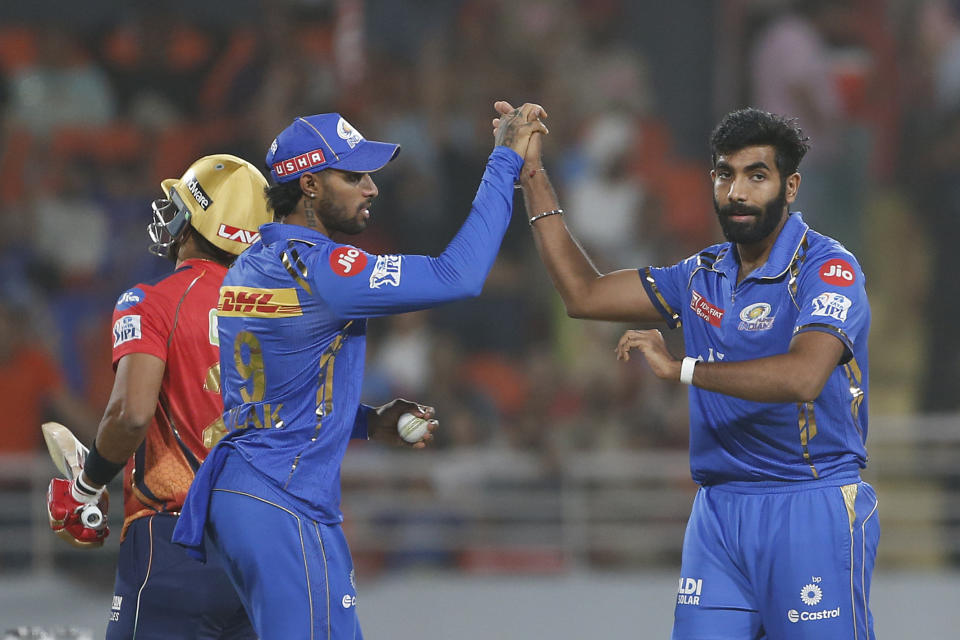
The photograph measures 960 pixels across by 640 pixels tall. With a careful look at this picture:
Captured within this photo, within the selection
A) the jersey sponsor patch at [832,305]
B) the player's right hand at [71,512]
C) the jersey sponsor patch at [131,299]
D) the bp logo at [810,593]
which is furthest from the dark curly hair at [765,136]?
the player's right hand at [71,512]

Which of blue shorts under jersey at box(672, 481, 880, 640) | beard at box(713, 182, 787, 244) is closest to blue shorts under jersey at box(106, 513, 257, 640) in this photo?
blue shorts under jersey at box(672, 481, 880, 640)

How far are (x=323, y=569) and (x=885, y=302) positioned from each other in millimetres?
8001

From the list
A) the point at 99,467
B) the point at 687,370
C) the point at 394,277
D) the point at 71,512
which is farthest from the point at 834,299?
the point at 71,512

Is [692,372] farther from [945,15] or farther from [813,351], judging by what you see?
[945,15]

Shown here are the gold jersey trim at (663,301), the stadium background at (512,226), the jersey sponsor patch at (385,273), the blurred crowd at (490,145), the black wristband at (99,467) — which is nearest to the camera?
the jersey sponsor patch at (385,273)

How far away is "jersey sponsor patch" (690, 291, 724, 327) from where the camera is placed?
4.46 m

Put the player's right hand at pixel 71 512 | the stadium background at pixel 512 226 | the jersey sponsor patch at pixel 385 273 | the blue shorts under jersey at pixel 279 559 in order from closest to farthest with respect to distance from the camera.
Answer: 1. the blue shorts under jersey at pixel 279 559
2. the jersey sponsor patch at pixel 385 273
3. the player's right hand at pixel 71 512
4. the stadium background at pixel 512 226

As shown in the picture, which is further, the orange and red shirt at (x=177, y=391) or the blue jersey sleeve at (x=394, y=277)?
the orange and red shirt at (x=177, y=391)

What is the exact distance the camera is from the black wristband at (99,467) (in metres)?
4.45

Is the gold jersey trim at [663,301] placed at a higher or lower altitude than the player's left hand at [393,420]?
higher

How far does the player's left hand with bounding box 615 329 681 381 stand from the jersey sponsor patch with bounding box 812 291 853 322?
0.46 meters

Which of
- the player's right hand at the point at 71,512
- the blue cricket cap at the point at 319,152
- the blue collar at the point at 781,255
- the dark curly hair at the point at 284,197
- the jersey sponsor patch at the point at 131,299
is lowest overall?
the player's right hand at the point at 71,512

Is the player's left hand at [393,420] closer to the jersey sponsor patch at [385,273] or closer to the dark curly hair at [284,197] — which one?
the jersey sponsor patch at [385,273]

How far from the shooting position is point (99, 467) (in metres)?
4.48
